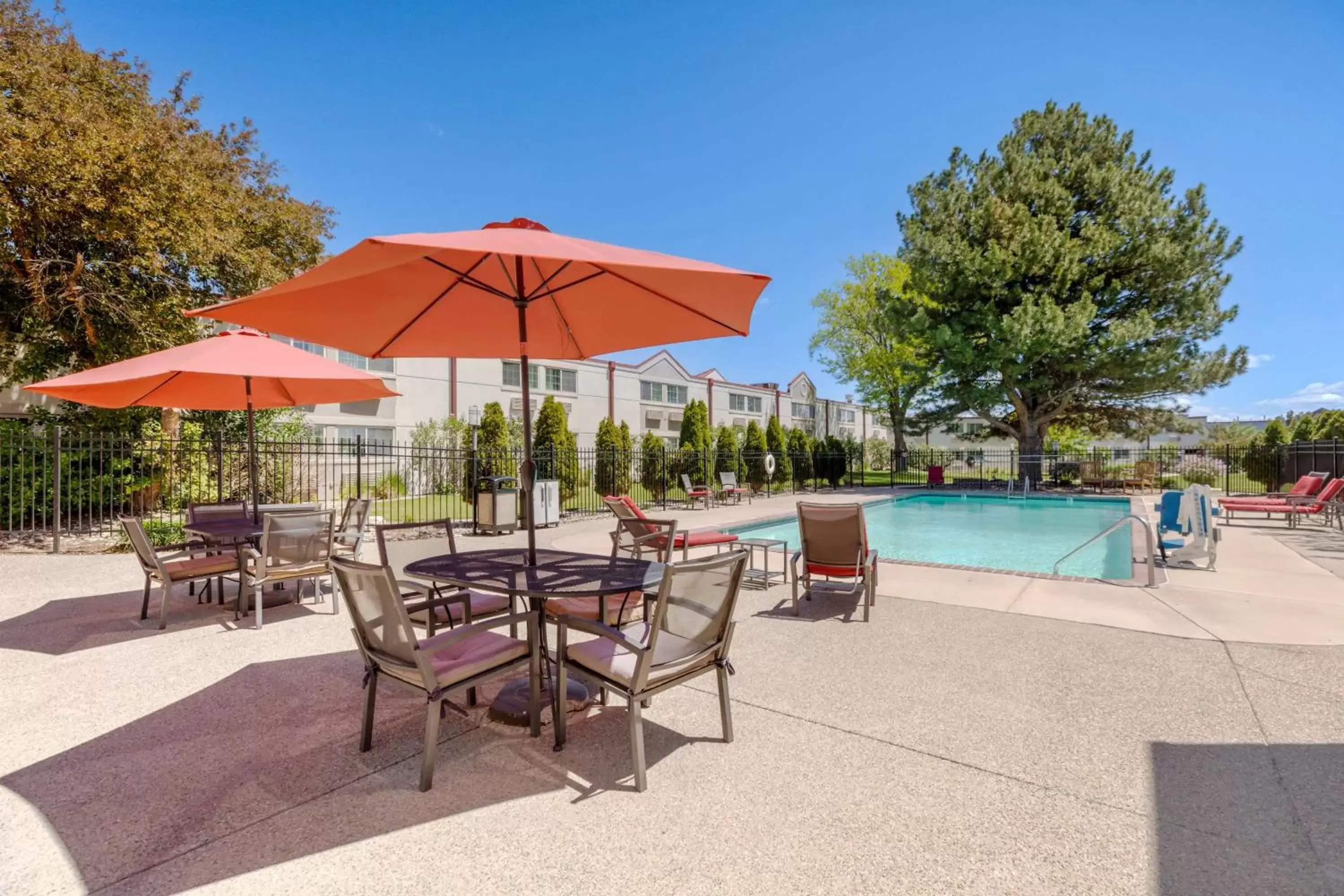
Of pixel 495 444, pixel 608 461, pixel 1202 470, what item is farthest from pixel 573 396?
pixel 1202 470

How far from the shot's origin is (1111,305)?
23.3m

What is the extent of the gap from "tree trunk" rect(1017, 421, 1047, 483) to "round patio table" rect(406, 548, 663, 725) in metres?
25.1

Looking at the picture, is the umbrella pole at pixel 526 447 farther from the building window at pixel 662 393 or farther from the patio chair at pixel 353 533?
the building window at pixel 662 393

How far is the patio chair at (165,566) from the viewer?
5184 millimetres

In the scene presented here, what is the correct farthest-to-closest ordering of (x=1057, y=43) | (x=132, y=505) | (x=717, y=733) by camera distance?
(x=132, y=505)
(x=1057, y=43)
(x=717, y=733)

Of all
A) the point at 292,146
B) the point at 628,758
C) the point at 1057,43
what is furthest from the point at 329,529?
the point at 292,146

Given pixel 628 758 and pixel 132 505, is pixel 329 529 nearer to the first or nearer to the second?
pixel 628 758

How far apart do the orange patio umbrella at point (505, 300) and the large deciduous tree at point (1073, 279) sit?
2115 centimetres

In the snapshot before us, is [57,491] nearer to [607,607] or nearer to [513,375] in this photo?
[607,607]

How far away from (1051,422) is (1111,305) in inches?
201

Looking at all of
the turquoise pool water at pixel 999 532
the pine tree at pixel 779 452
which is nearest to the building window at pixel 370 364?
the pine tree at pixel 779 452

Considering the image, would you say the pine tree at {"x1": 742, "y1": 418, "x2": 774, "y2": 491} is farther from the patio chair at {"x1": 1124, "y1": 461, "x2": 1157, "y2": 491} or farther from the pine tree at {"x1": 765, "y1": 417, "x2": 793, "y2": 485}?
the patio chair at {"x1": 1124, "y1": 461, "x2": 1157, "y2": 491}

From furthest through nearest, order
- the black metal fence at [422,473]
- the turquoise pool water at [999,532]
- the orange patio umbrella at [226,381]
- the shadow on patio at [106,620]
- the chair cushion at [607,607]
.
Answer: the black metal fence at [422,473] < the turquoise pool water at [999,532] < the orange patio umbrella at [226,381] < the shadow on patio at [106,620] < the chair cushion at [607,607]

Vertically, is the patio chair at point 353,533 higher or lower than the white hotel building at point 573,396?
lower
